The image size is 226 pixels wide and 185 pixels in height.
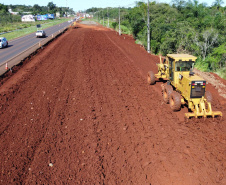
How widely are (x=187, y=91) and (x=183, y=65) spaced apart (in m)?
1.64

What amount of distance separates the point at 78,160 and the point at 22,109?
518 centimetres

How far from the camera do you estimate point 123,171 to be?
20.8 ft

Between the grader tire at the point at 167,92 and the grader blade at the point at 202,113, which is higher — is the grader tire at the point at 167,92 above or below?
above

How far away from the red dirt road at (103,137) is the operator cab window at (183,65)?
2004 millimetres

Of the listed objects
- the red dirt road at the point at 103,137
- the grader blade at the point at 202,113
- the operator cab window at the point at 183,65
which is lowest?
the red dirt road at the point at 103,137

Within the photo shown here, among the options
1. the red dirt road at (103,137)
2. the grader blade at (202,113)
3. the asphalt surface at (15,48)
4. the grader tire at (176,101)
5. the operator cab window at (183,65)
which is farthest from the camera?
the asphalt surface at (15,48)

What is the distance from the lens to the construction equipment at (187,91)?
8688 millimetres

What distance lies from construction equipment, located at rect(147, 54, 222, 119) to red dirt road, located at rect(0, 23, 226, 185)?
1.42 ft

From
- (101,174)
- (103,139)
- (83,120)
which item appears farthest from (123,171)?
(83,120)

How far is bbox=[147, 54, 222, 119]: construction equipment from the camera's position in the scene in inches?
342

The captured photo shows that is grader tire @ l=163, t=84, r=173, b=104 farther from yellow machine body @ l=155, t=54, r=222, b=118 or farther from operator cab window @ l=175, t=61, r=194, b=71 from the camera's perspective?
operator cab window @ l=175, t=61, r=194, b=71

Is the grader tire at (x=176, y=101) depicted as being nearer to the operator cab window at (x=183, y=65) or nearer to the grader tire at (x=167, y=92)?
the grader tire at (x=167, y=92)

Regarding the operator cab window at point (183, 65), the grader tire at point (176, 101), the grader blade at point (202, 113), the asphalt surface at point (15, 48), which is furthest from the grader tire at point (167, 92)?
the asphalt surface at point (15, 48)

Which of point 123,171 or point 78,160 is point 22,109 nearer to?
point 78,160
